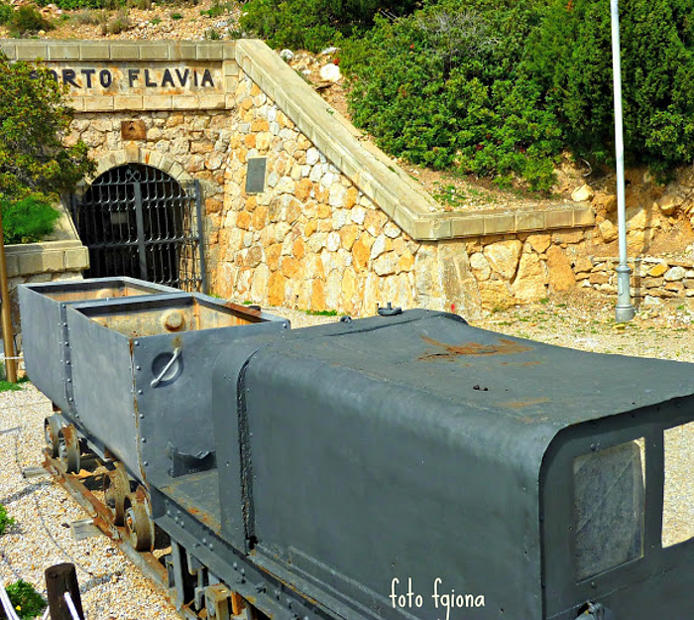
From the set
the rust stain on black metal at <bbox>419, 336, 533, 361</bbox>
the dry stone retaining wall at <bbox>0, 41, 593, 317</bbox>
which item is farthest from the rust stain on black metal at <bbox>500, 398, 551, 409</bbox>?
the dry stone retaining wall at <bbox>0, 41, 593, 317</bbox>

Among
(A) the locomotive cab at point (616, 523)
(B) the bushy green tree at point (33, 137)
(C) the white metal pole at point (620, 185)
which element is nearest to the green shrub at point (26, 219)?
(B) the bushy green tree at point (33, 137)

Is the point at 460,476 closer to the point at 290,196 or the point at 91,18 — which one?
the point at 290,196

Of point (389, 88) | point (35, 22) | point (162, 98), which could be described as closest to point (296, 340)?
point (389, 88)

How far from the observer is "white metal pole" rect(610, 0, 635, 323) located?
1087 cm

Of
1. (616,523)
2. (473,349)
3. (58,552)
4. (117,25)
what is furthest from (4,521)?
(117,25)

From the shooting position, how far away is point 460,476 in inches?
104

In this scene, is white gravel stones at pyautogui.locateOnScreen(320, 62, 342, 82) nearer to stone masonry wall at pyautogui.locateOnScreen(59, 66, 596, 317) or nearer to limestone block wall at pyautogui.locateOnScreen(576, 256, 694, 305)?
stone masonry wall at pyautogui.locateOnScreen(59, 66, 596, 317)

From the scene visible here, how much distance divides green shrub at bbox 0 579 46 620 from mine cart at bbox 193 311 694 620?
1612 mm

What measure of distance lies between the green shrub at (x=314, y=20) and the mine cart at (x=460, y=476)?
12.9 metres

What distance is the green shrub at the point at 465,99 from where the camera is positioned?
41.3ft

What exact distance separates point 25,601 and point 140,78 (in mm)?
11286

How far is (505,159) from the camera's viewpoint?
1240cm

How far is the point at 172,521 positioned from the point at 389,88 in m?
10.0

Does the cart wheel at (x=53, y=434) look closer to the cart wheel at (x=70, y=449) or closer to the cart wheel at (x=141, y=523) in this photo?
the cart wheel at (x=70, y=449)
